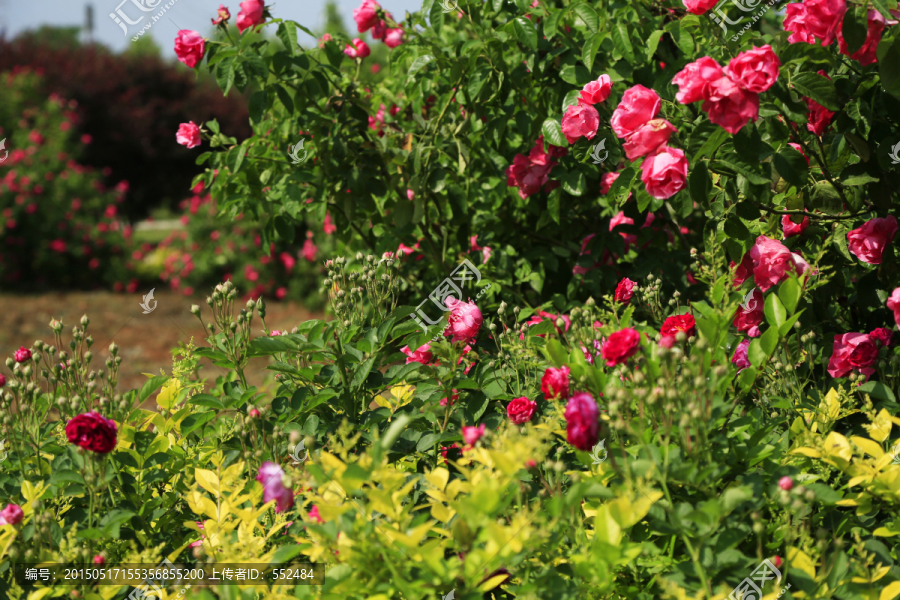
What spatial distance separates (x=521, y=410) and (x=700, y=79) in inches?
32.9

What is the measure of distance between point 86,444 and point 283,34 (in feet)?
5.29

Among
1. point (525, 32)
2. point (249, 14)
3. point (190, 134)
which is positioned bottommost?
point (190, 134)

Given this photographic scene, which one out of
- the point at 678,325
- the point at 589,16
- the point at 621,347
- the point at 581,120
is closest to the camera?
the point at 621,347

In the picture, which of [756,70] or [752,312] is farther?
[752,312]

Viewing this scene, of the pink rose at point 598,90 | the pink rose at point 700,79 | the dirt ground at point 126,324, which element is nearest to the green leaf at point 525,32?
the pink rose at point 598,90

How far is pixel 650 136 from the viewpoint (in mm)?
1590

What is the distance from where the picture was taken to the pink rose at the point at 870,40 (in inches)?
57.2

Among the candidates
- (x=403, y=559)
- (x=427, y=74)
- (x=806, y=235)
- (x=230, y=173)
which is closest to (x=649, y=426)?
(x=403, y=559)

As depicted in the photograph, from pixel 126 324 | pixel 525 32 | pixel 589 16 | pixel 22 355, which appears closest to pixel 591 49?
pixel 589 16

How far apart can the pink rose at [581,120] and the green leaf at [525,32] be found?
0.33m

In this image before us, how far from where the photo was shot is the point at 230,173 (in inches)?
102

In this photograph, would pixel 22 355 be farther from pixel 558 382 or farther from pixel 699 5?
pixel 699 5

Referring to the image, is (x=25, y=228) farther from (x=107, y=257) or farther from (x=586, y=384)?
(x=586, y=384)

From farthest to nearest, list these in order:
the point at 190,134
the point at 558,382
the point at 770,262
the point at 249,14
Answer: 1. the point at 190,134
2. the point at 249,14
3. the point at 770,262
4. the point at 558,382
